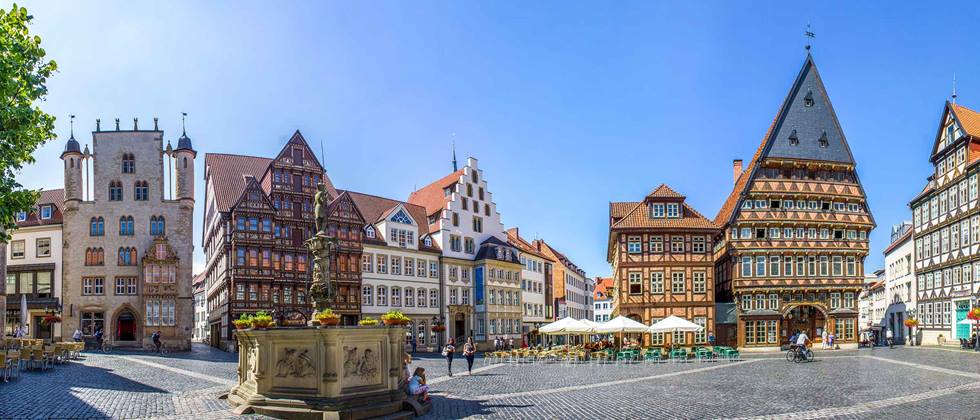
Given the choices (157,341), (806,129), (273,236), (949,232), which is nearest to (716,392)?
(273,236)

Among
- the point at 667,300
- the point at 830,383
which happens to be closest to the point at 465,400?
the point at 830,383

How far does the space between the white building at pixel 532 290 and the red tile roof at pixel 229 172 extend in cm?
2124

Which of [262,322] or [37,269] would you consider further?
[37,269]

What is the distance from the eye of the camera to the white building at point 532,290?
233 ft

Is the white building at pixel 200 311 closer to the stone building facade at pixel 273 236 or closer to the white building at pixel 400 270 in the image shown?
the stone building facade at pixel 273 236

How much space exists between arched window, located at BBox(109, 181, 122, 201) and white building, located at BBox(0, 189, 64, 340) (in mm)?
4503

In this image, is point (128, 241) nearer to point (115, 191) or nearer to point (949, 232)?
point (115, 191)

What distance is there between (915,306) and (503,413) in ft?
183

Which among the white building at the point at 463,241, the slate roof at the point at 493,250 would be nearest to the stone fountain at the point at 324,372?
the white building at the point at 463,241

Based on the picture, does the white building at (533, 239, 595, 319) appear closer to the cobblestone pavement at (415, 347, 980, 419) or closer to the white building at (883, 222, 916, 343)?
the white building at (883, 222, 916, 343)

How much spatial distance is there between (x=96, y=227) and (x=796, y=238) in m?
45.5

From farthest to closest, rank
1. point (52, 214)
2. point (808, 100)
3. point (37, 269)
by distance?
point (808, 100) → point (52, 214) → point (37, 269)

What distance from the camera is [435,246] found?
204 feet

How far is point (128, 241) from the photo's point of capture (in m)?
53.2
